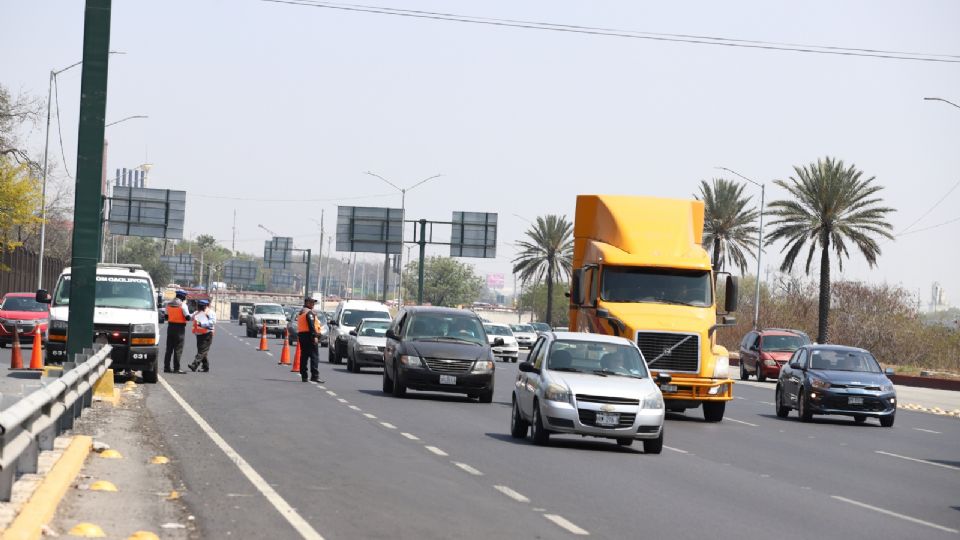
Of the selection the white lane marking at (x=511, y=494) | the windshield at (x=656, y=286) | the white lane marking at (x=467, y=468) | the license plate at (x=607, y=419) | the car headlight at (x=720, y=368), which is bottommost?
the white lane marking at (x=467, y=468)

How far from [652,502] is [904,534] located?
2398 mm

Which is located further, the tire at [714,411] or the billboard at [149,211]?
the billboard at [149,211]

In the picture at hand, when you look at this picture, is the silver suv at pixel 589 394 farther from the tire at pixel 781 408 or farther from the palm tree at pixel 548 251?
the palm tree at pixel 548 251

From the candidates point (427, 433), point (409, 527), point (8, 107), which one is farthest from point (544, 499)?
point (8, 107)

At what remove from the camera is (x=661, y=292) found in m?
28.7

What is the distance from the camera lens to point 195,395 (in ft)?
88.8

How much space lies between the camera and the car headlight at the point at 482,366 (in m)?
29.7

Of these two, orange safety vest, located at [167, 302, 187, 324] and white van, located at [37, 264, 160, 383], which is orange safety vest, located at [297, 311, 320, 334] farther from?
white van, located at [37, 264, 160, 383]

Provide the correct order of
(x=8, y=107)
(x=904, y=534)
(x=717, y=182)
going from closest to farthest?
(x=904, y=534)
(x=8, y=107)
(x=717, y=182)

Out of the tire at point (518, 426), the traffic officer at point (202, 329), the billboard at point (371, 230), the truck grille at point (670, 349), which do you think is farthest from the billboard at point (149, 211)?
the tire at point (518, 426)

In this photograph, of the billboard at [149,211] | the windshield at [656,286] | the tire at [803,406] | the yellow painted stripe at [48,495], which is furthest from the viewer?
A: the billboard at [149,211]

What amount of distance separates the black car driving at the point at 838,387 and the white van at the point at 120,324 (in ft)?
42.1

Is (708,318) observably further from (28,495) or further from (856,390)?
(28,495)

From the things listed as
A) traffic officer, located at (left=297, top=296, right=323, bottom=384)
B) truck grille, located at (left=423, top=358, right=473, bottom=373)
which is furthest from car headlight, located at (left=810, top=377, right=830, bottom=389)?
traffic officer, located at (left=297, top=296, right=323, bottom=384)
